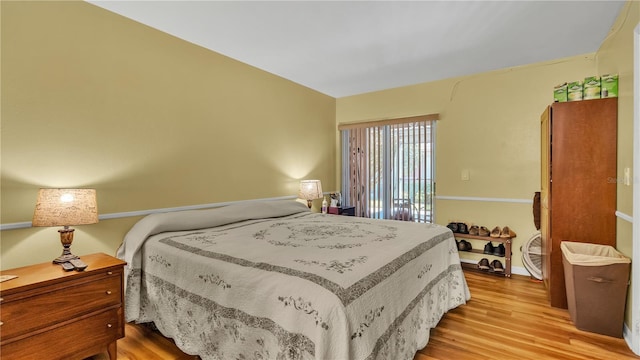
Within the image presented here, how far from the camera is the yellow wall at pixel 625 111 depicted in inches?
81.4

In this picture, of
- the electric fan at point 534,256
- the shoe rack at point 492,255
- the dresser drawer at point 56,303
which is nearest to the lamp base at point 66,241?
the dresser drawer at point 56,303

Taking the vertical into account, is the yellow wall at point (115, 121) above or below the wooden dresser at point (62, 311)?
above

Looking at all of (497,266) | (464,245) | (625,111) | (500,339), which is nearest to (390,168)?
(464,245)

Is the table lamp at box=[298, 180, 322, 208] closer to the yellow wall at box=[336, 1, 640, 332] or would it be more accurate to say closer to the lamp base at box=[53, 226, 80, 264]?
the yellow wall at box=[336, 1, 640, 332]

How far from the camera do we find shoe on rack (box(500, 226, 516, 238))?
352 centimetres

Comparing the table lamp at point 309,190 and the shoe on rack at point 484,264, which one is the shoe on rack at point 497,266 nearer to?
the shoe on rack at point 484,264

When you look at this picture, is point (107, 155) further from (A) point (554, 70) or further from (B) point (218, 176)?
(A) point (554, 70)

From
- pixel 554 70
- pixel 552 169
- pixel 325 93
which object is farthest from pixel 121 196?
pixel 554 70

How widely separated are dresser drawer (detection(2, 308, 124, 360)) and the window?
349cm

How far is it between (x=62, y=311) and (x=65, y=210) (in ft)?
1.91

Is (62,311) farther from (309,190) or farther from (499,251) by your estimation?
(499,251)

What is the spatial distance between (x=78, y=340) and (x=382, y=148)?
12.8 ft

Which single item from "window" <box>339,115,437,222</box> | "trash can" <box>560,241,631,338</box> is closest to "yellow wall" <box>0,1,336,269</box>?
"window" <box>339,115,437,222</box>

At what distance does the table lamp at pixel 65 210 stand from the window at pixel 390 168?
3527mm
